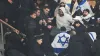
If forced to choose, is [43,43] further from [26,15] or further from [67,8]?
[67,8]

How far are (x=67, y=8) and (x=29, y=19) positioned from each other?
258cm

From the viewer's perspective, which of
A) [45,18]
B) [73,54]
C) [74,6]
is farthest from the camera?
[74,6]

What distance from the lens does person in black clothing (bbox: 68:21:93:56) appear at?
16.5 meters

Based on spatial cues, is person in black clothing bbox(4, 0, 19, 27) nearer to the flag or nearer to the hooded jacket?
the hooded jacket

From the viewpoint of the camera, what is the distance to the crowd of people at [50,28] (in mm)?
16781

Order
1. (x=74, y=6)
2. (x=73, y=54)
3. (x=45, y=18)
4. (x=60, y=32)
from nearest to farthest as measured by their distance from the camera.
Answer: (x=73, y=54) → (x=60, y=32) → (x=45, y=18) → (x=74, y=6)

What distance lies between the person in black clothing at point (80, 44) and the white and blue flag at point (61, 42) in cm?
31

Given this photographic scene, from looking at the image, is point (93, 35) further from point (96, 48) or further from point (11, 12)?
point (11, 12)

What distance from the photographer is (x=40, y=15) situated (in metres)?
18.9

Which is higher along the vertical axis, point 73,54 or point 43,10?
point 43,10

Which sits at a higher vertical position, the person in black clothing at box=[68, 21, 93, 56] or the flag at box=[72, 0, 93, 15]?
the flag at box=[72, 0, 93, 15]

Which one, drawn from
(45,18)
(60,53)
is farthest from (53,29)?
(60,53)

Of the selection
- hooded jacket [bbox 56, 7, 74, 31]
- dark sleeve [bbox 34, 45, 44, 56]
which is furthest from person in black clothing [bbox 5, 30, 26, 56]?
hooded jacket [bbox 56, 7, 74, 31]

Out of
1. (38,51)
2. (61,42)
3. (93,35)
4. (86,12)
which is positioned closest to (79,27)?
(93,35)
